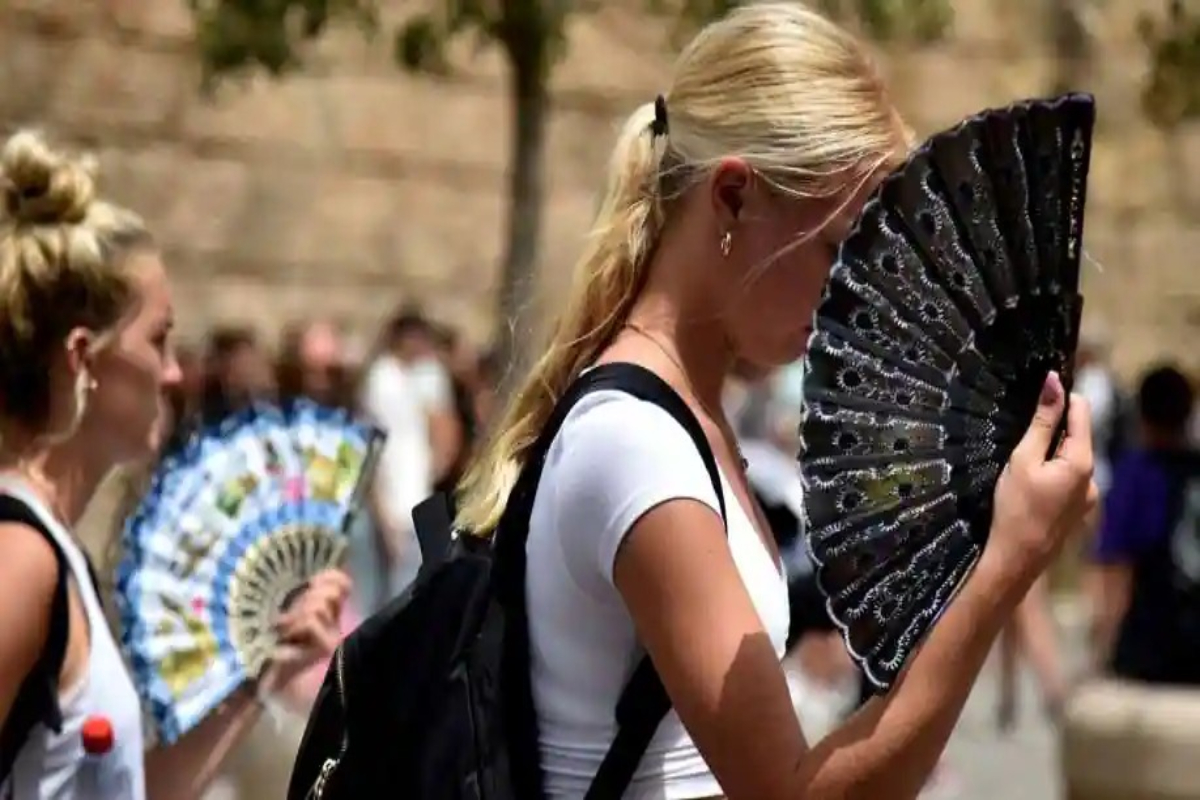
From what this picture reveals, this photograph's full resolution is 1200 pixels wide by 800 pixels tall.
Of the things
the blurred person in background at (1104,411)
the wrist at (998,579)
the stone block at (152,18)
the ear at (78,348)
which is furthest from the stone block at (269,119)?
the wrist at (998,579)

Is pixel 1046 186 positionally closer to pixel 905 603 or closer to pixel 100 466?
pixel 905 603

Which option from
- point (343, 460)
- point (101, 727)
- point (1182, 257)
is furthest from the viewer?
point (1182, 257)

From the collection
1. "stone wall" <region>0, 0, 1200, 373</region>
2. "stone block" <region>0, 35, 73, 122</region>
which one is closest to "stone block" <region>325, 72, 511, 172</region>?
"stone wall" <region>0, 0, 1200, 373</region>

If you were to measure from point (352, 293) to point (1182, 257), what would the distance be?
6.84 meters

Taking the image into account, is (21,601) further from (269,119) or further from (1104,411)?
(1104,411)

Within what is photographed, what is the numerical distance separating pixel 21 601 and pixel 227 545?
Result: 54cm

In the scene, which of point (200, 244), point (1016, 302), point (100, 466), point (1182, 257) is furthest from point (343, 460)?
point (1182, 257)

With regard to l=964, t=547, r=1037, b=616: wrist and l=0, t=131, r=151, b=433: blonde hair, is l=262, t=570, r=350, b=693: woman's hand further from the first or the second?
l=964, t=547, r=1037, b=616: wrist

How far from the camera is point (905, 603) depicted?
2.29 metres

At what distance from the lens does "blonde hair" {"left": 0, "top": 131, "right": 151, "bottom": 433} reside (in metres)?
3.40

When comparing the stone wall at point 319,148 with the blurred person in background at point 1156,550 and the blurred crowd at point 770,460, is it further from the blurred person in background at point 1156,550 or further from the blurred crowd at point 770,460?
the blurred person in background at point 1156,550

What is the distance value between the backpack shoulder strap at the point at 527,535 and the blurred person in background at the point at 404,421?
30.2 feet

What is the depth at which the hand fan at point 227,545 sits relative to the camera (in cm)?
355

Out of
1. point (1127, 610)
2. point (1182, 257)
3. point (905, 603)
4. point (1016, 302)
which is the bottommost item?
point (1182, 257)
